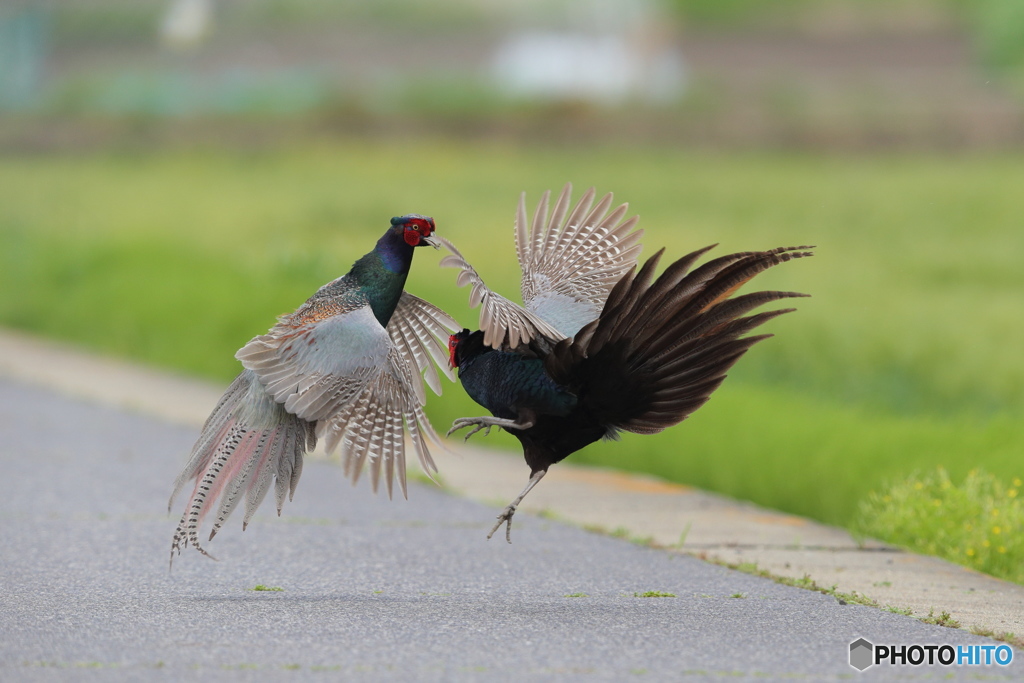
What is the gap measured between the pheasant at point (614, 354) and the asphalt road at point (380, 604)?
2.19 feet

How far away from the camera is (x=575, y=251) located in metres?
8.33

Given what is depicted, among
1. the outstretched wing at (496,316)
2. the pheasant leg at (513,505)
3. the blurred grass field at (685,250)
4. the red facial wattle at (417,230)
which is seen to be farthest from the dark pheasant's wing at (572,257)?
the blurred grass field at (685,250)

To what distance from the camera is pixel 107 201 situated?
27.5 m

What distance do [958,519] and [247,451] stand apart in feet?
12.4

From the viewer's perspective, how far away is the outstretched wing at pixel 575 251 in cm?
802

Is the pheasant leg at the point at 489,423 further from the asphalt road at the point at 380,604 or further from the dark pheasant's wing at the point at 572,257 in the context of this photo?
the asphalt road at the point at 380,604

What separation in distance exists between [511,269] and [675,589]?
13.1 meters

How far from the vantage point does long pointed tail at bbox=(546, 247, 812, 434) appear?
21.6 feet

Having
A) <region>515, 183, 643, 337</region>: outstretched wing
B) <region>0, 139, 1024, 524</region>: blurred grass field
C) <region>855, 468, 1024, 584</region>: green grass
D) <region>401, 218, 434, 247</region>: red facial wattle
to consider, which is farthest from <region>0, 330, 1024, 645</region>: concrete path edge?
<region>515, 183, 643, 337</region>: outstretched wing

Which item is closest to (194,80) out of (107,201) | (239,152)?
(239,152)

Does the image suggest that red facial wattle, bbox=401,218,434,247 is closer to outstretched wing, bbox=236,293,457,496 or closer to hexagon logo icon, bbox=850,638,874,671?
outstretched wing, bbox=236,293,457,496

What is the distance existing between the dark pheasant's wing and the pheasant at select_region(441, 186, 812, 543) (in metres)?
0.21

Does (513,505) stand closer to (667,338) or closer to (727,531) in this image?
(667,338)

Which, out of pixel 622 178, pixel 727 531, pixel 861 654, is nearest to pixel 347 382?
pixel 861 654
